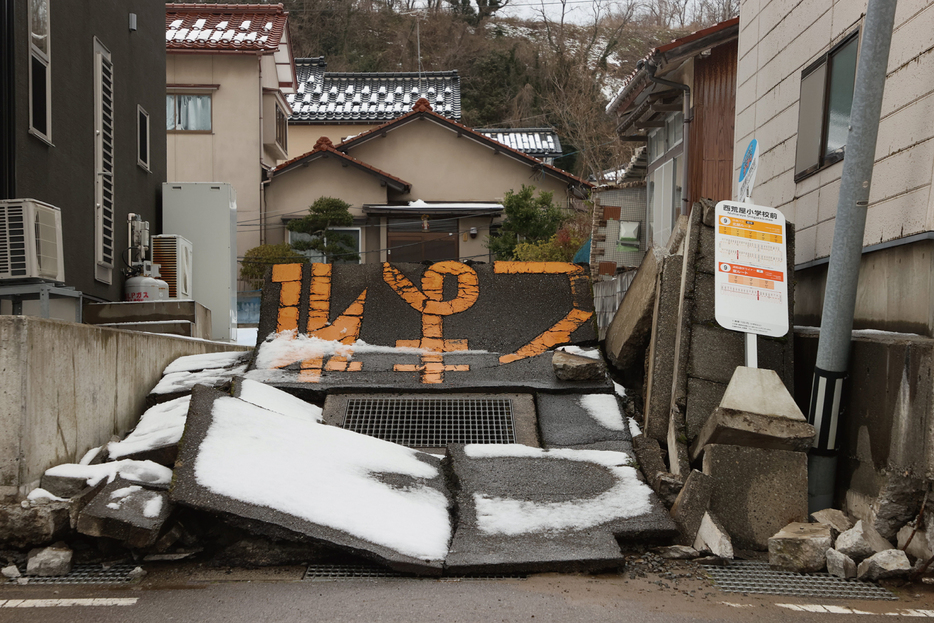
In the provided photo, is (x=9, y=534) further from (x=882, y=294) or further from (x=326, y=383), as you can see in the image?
(x=882, y=294)

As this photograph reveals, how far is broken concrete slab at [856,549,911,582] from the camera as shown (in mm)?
4008

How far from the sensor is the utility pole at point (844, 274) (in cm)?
484

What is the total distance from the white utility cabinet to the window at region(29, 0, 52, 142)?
3.79 meters

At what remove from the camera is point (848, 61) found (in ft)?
19.9

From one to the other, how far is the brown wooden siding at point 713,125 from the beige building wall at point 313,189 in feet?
37.5

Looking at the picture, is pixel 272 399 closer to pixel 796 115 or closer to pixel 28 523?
pixel 28 523

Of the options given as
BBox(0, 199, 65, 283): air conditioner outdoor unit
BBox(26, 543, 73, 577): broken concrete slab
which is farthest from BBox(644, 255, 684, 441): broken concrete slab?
BBox(0, 199, 65, 283): air conditioner outdoor unit

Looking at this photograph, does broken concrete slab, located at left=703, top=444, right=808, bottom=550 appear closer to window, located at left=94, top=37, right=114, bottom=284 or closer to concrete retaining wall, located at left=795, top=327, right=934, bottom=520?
concrete retaining wall, located at left=795, top=327, right=934, bottom=520

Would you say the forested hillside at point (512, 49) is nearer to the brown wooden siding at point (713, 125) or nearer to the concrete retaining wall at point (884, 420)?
the brown wooden siding at point (713, 125)

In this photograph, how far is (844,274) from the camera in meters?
4.94

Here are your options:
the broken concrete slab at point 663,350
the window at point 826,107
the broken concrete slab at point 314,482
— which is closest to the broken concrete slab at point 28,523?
the broken concrete slab at point 314,482

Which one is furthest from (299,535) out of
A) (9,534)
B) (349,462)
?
(9,534)

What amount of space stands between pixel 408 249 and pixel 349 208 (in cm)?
194

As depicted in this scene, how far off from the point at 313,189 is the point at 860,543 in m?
19.0
